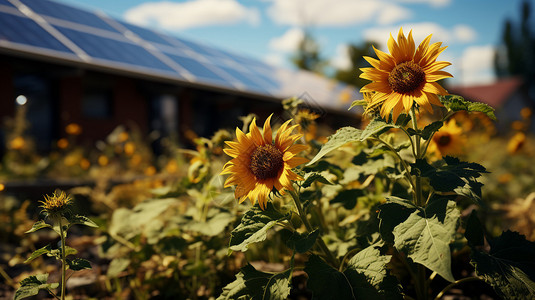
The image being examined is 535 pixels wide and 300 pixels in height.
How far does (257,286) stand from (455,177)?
793mm

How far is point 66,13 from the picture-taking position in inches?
324

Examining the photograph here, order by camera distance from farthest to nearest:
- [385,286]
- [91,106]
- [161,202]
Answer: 1. [91,106]
2. [161,202]
3. [385,286]

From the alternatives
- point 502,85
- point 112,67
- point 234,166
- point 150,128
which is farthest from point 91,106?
point 502,85

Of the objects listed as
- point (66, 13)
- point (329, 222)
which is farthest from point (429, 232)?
point (66, 13)

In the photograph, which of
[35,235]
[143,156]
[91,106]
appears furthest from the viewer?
[91,106]

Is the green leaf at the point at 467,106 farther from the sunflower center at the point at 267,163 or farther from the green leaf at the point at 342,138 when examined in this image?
the sunflower center at the point at 267,163

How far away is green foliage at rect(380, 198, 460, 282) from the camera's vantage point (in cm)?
114

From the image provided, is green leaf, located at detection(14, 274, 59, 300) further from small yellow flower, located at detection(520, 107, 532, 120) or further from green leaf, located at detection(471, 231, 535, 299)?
small yellow flower, located at detection(520, 107, 532, 120)

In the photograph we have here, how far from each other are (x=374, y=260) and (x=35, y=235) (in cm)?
269

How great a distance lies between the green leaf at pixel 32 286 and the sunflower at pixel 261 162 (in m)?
0.74

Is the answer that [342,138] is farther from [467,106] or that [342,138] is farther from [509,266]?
[509,266]

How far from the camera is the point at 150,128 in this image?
10.0 m

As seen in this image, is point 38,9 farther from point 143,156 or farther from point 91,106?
point 143,156

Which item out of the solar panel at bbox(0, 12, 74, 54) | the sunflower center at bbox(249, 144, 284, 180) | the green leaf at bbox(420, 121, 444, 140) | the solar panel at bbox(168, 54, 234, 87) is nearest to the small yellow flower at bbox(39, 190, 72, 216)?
the sunflower center at bbox(249, 144, 284, 180)
